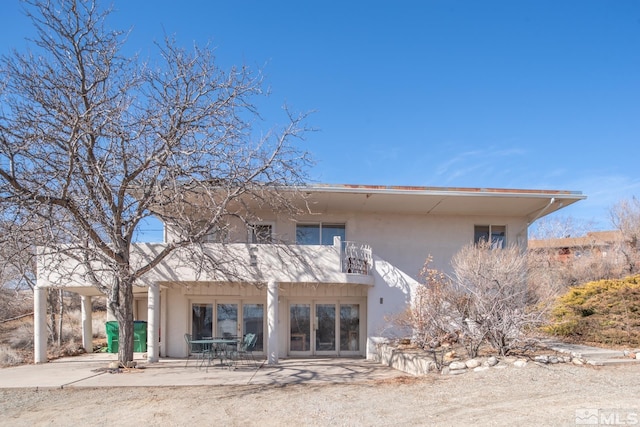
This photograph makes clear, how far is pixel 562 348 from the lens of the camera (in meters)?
12.0

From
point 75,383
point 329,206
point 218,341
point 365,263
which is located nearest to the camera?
point 75,383

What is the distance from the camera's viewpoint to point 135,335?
691 inches

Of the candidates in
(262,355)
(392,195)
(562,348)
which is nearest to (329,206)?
(392,195)

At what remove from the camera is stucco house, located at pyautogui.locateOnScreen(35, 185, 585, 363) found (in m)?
14.6

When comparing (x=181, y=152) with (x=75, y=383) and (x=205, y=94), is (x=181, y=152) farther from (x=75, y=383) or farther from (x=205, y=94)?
(x=75, y=383)

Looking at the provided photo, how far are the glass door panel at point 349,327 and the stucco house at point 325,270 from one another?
0.03 meters

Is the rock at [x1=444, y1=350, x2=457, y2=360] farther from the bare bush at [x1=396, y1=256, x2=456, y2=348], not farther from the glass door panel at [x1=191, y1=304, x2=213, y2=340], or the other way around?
the glass door panel at [x1=191, y1=304, x2=213, y2=340]

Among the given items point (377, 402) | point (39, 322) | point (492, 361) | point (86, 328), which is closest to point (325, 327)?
point (492, 361)

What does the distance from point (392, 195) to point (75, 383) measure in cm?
1014

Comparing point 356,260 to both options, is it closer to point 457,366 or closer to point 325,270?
point 325,270

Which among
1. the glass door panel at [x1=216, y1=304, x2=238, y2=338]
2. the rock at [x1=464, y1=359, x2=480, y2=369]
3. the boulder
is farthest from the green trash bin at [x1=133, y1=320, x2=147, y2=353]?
the boulder

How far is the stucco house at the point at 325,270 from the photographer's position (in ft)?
47.9

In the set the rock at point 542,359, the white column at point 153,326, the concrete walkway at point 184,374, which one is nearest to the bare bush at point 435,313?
the concrete walkway at point 184,374

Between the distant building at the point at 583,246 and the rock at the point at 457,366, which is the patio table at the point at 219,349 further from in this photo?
the distant building at the point at 583,246
